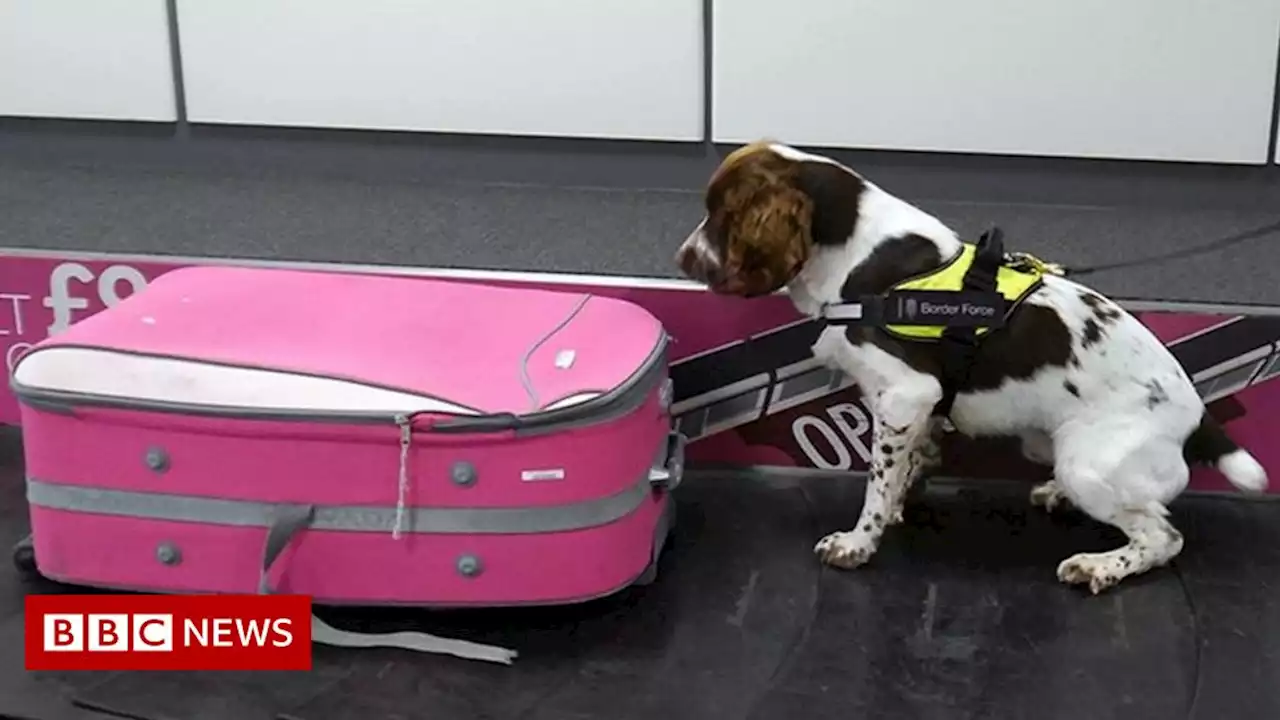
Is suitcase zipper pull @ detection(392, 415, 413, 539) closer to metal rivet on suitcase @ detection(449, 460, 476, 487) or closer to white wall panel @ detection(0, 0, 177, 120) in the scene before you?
metal rivet on suitcase @ detection(449, 460, 476, 487)

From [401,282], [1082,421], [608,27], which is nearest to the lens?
[1082,421]

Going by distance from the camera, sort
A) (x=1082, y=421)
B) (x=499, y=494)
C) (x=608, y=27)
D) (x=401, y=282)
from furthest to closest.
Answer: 1. (x=608, y=27)
2. (x=401, y=282)
3. (x=1082, y=421)
4. (x=499, y=494)

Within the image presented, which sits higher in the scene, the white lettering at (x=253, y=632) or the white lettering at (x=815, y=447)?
the white lettering at (x=815, y=447)

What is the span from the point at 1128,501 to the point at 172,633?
1106 millimetres

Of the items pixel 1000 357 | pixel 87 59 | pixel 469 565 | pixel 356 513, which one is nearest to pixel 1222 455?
pixel 1000 357

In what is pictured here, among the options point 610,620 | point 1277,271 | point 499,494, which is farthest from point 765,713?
point 1277,271

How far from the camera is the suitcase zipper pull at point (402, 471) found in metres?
1.70

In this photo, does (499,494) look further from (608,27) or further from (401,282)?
(608,27)

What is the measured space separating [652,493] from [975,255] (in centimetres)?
47

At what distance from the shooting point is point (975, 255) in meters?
1.86

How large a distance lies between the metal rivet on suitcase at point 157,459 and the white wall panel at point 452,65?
2122 mm

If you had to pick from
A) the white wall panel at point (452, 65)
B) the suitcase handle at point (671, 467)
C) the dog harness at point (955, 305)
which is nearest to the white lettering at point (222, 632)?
the suitcase handle at point (671, 467)

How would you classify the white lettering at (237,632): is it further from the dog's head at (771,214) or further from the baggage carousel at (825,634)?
the dog's head at (771,214)

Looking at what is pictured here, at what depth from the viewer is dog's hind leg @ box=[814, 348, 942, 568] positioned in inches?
73.4
